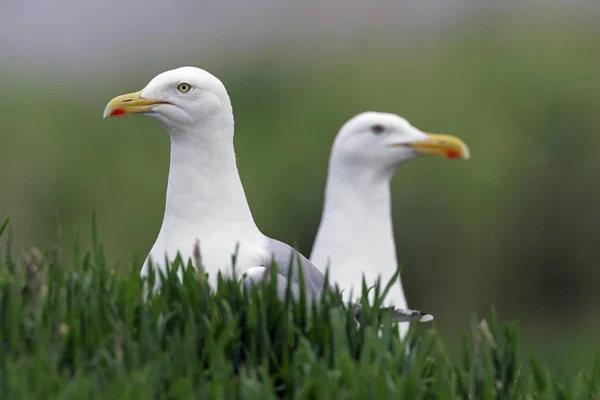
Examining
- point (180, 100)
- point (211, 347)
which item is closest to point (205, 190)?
point (180, 100)

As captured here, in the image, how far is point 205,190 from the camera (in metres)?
5.86

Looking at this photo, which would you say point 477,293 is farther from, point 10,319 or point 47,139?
point 10,319

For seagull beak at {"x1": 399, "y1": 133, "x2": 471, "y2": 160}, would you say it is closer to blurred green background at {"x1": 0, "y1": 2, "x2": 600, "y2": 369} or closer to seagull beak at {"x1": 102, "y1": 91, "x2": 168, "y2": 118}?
seagull beak at {"x1": 102, "y1": 91, "x2": 168, "y2": 118}

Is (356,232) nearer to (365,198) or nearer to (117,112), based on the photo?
(365,198)

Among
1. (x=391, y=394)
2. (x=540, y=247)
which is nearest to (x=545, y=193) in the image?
(x=540, y=247)

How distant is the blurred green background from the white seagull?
8548 millimetres

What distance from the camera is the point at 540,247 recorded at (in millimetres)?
16125

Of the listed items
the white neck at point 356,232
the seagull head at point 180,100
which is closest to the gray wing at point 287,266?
the seagull head at point 180,100

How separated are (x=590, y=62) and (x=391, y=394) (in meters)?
13.8

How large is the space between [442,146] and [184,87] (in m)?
2.82

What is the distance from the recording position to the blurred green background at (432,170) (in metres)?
15.3

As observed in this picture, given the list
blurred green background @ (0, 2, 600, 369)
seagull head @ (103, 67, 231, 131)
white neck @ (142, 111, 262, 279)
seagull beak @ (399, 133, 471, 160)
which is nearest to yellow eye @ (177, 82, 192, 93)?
seagull head @ (103, 67, 231, 131)

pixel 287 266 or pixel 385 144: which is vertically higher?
pixel 385 144

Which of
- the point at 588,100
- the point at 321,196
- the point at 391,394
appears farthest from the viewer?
the point at 588,100
